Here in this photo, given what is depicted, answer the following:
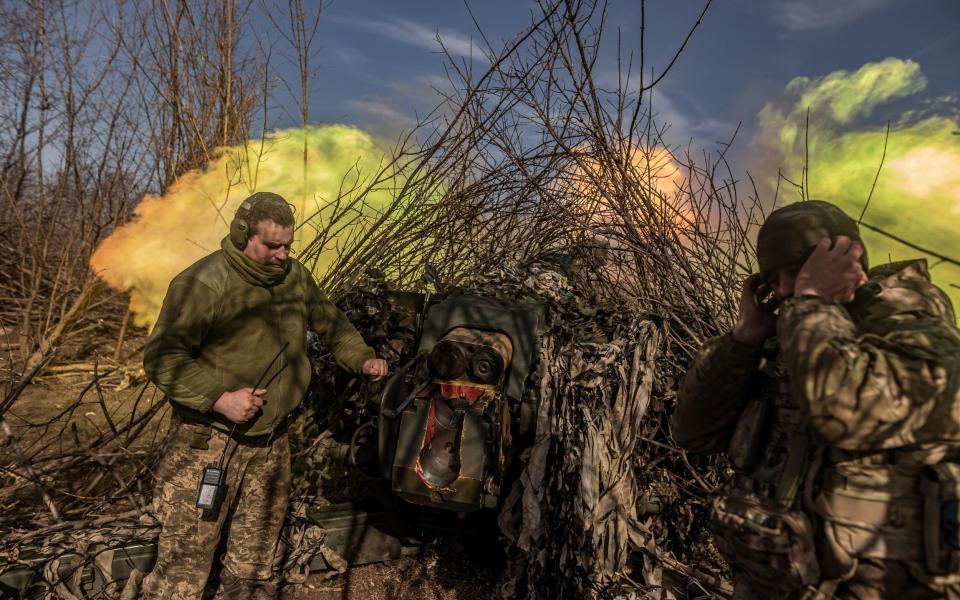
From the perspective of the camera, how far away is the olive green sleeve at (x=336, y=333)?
377 centimetres

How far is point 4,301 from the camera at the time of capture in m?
9.76

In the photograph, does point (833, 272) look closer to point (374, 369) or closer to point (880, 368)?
point (880, 368)

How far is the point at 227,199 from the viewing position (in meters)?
6.78

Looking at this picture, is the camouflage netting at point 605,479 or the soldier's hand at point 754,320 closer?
the soldier's hand at point 754,320

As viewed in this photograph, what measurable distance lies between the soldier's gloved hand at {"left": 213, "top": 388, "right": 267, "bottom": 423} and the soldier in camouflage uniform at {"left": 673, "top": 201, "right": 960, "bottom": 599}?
87.1 inches

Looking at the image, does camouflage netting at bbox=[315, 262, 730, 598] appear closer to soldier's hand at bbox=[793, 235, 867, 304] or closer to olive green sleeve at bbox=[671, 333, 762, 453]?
olive green sleeve at bbox=[671, 333, 762, 453]

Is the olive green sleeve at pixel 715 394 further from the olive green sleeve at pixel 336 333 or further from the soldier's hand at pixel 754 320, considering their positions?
the olive green sleeve at pixel 336 333

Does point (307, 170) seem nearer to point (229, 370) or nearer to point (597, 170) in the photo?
point (597, 170)

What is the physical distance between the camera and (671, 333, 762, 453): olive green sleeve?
2.09 m

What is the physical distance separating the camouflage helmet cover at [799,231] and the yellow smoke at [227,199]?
4.46m

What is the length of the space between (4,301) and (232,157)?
5.83m

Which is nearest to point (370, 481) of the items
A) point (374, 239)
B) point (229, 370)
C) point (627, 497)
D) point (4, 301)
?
point (229, 370)

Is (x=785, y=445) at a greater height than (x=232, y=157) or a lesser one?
lesser

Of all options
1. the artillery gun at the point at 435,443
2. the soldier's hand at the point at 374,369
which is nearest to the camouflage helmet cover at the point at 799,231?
the artillery gun at the point at 435,443
